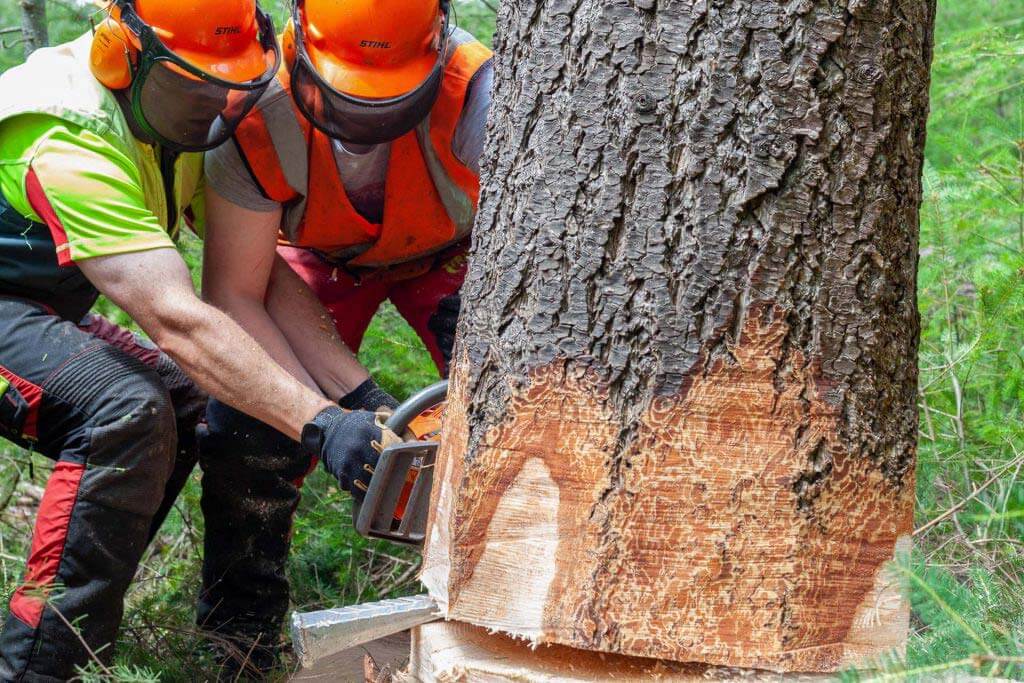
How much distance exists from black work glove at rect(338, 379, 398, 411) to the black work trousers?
24.0 inches

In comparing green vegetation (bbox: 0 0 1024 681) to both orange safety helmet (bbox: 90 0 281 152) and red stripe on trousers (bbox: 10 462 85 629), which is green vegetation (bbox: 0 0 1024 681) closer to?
red stripe on trousers (bbox: 10 462 85 629)

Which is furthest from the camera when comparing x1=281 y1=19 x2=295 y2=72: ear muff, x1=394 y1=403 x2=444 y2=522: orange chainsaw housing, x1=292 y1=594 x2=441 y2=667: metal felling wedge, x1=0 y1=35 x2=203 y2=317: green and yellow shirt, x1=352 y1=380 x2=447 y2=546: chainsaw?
x1=281 y1=19 x2=295 y2=72: ear muff

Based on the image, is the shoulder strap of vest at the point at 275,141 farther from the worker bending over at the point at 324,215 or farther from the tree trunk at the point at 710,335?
the tree trunk at the point at 710,335

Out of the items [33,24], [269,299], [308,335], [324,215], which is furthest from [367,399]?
[33,24]

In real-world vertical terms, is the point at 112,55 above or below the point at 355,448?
above

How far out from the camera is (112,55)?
250 cm

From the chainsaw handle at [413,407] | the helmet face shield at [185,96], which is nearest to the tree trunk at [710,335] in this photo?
the chainsaw handle at [413,407]

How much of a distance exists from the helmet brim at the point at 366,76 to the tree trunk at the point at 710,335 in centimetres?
103

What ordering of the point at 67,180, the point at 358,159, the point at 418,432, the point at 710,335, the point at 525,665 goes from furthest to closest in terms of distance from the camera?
the point at 358,159
the point at 67,180
the point at 418,432
the point at 525,665
the point at 710,335

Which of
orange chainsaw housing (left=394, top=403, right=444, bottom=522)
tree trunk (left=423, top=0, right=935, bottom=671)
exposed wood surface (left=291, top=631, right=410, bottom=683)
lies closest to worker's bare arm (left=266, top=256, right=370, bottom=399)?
orange chainsaw housing (left=394, top=403, right=444, bottom=522)

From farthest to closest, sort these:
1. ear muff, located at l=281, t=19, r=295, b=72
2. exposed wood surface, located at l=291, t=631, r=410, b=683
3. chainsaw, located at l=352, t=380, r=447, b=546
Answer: ear muff, located at l=281, t=19, r=295, b=72, chainsaw, located at l=352, t=380, r=447, b=546, exposed wood surface, located at l=291, t=631, r=410, b=683

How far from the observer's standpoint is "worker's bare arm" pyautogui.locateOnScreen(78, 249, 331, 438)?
237cm

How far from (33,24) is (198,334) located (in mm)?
1782

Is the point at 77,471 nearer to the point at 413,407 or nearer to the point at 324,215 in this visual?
the point at 413,407
